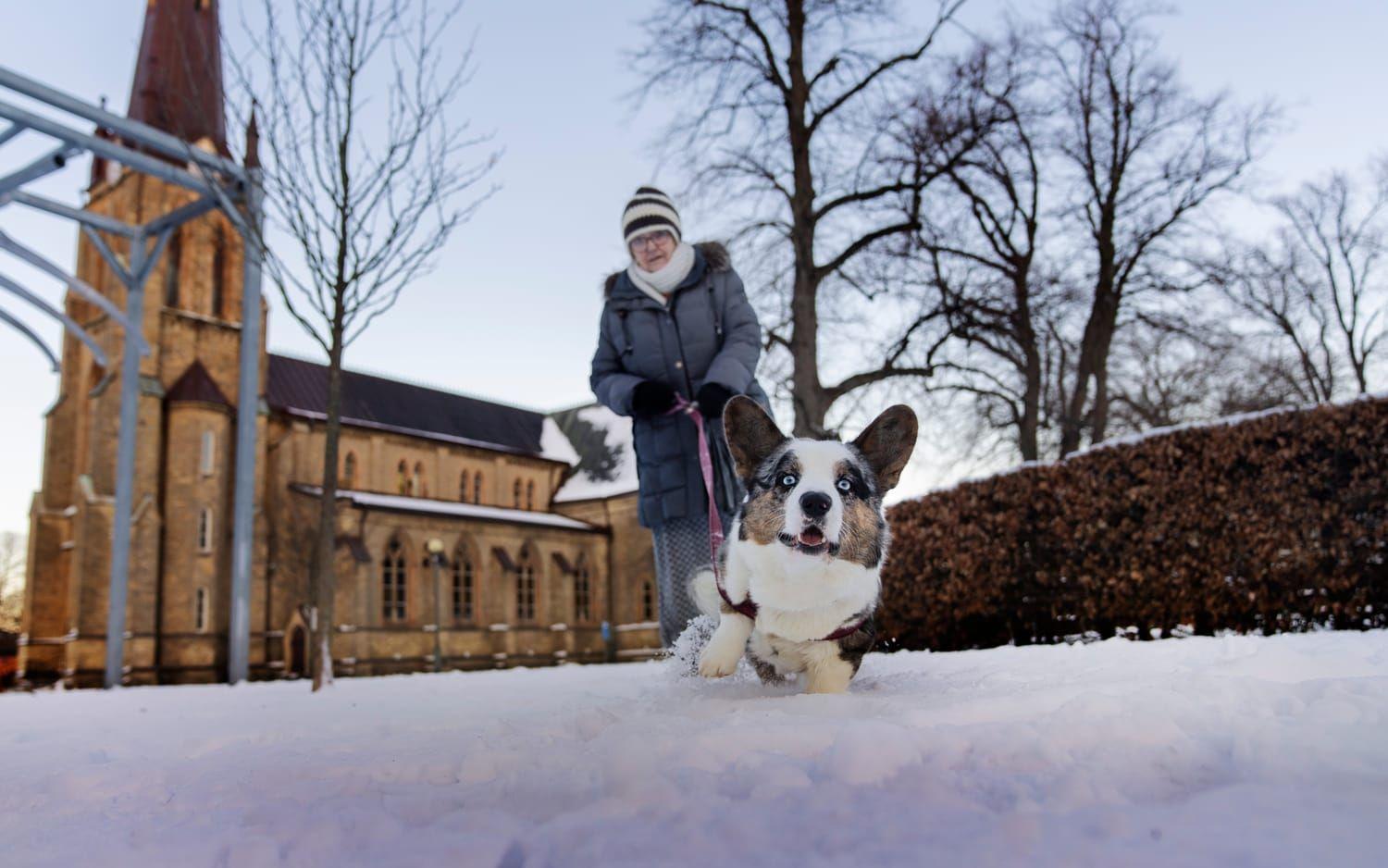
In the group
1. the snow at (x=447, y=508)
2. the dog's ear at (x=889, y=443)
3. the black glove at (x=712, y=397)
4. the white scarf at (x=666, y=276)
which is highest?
the snow at (x=447, y=508)

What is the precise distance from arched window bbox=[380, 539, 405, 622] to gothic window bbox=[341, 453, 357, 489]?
4.07 meters

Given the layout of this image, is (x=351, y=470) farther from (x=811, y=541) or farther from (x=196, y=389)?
(x=811, y=541)

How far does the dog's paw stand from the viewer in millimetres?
3555

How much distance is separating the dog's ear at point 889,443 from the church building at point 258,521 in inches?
899

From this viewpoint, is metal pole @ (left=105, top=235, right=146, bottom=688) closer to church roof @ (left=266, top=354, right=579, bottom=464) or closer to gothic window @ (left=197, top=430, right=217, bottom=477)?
gothic window @ (left=197, top=430, right=217, bottom=477)

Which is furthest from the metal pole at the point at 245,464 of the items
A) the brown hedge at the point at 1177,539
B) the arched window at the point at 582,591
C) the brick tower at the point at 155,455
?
the arched window at the point at 582,591

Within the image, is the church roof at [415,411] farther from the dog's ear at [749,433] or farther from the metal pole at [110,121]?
the dog's ear at [749,433]

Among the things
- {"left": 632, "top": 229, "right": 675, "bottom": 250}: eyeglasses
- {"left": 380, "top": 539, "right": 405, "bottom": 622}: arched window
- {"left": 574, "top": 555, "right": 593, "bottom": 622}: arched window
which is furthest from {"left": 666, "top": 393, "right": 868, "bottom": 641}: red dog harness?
{"left": 574, "top": 555, "right": 593, "bottom": 622}: arched window

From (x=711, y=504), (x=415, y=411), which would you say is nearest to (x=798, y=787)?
(x=711, y=504)

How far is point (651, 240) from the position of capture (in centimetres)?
482

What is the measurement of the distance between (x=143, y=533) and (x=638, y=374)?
29.1 meters

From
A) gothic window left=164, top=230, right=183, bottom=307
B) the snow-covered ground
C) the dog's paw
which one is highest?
gothic window left=164, top=230, right=183, bottom=307

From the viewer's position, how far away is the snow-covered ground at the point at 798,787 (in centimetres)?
166

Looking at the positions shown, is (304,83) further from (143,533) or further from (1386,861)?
(143,533)
